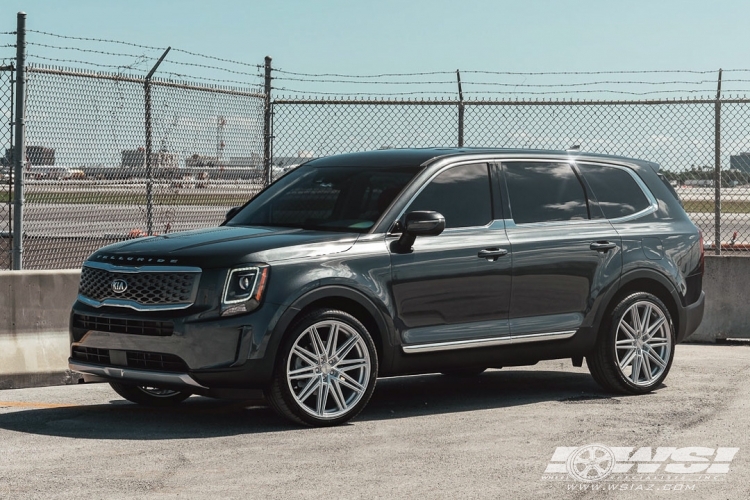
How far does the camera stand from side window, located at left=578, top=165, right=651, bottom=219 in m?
9.81

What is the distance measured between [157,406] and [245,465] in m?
2.33

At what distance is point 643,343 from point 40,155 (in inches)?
217

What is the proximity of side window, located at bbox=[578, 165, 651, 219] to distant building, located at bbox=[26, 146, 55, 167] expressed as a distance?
15.7 feet

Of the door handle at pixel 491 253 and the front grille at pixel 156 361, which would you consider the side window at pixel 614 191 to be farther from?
the front grille at pixel 156 361

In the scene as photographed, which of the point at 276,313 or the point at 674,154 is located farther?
the point at 674,154

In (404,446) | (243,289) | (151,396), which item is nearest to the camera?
(404,446)

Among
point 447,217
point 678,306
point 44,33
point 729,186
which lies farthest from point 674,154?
point 44,33

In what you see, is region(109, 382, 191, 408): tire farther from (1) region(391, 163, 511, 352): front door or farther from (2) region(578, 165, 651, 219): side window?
(2) region(578, 165, 651, 219): side window

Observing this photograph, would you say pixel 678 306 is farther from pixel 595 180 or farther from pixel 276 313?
pixel 276 313

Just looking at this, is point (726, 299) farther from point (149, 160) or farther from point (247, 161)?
point (149, 160)

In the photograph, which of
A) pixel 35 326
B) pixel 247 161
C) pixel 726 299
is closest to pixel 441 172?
pixel 35 326

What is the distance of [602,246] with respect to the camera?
374 inches

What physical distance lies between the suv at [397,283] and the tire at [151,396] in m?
0.01

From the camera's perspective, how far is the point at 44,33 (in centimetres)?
1086
